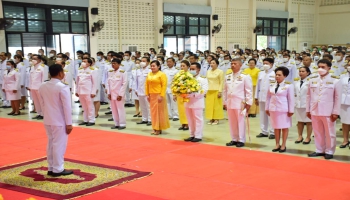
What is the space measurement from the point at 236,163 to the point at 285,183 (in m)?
1.16

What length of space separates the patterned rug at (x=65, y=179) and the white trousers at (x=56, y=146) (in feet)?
0.56

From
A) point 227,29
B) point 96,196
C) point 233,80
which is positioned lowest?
point 96,196

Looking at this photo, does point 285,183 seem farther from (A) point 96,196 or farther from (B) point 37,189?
(B) point 37,189

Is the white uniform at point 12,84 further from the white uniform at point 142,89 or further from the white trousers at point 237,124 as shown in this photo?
the white trousers at point 237,124

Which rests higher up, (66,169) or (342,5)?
(342,5)

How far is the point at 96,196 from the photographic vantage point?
5.17 metres

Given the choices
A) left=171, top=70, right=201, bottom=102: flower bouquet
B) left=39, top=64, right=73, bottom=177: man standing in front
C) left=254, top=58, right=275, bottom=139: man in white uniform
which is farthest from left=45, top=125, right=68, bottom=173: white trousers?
left=254, top=58, right=275, bottom=139: man in white uniform

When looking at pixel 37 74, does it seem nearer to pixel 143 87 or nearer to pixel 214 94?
pixel 143 87

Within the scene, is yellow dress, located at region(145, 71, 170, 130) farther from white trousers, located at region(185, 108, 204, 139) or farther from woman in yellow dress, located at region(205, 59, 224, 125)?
woman in yellow dress, located at region(205, 59, 224, 125)

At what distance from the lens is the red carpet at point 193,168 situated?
17.2 ft

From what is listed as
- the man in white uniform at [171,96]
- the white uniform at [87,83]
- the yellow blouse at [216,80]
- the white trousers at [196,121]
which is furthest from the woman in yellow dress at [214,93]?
the white uniform at [87,83]

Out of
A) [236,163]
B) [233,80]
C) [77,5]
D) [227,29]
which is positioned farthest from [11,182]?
[227,29]

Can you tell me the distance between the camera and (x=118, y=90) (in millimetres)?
9750

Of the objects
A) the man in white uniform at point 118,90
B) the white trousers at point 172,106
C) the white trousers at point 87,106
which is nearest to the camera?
the man in white uniform at point 118,90
